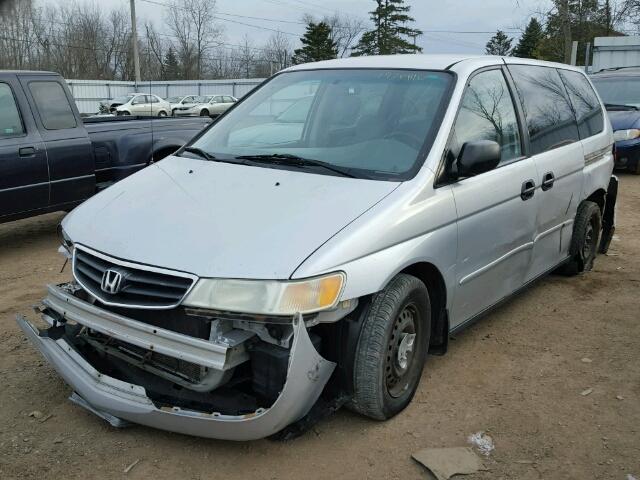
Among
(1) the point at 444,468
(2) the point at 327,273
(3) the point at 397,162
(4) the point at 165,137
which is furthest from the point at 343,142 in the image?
(4) the point at 165,137

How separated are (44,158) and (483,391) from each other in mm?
4940

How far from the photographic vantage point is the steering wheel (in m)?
3.41

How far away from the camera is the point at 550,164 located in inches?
174

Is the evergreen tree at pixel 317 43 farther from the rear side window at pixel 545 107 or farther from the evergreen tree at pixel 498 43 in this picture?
the rear side window at pixel 545 107

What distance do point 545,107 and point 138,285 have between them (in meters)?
3.35

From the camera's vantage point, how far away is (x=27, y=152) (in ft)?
20.2

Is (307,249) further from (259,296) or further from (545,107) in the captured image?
(545,107)

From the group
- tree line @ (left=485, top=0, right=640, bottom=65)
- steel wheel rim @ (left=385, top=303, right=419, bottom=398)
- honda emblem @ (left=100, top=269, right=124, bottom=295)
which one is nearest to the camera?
honda emblem @ (left=100, top=269, right=124, bottom=295)

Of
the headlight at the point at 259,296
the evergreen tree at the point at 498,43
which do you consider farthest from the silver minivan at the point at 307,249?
the evergreen tree at the point at 498,43

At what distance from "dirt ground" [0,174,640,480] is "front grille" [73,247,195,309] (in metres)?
0.72

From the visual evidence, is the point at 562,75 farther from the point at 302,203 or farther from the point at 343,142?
the point at 302,203

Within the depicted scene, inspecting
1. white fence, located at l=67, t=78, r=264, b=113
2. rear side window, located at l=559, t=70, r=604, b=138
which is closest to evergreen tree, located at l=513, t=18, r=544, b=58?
white fence, located at l=67, t=78, r=264, b=113

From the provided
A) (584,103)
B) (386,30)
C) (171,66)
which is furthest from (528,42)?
(584,103)

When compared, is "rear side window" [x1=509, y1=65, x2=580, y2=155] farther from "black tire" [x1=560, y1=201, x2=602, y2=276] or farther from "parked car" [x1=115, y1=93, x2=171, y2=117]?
"parked car" [x1=115, y1=93, x2=171, y2=117]
